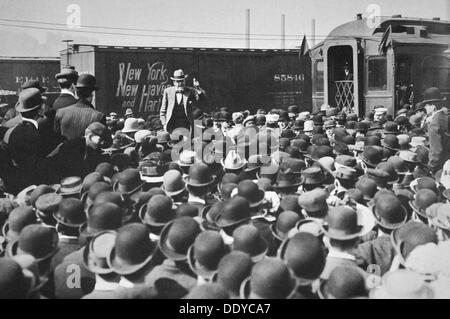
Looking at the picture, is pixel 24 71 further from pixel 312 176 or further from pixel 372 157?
pixel 312 176

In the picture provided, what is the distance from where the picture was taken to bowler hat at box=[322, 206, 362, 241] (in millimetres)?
3426

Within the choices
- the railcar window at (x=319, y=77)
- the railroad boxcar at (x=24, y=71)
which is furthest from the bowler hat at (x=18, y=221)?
the railroad boxcar at (x=24, y=71)

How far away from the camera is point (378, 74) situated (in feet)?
42.9

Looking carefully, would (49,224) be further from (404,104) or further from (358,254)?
(404,104)

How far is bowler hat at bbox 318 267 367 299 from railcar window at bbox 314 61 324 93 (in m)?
12.1

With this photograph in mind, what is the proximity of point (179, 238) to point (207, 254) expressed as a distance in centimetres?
28

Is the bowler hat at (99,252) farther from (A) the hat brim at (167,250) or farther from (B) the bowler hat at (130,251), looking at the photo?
(A) the hat brim at (167,250)

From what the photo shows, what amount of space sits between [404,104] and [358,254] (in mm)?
10242

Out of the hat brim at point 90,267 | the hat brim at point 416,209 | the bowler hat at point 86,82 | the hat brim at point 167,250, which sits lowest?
the hat brim at point 90,267

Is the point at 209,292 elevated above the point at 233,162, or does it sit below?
below

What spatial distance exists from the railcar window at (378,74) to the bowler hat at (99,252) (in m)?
10.9

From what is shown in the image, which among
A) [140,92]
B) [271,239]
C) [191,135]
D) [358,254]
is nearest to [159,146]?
[191,135]

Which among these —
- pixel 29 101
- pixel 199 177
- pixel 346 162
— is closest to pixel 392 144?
pixel 346 162

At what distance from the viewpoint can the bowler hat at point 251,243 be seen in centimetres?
330
